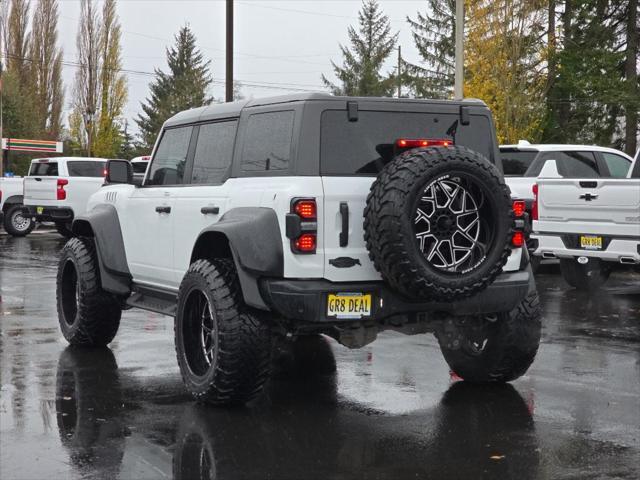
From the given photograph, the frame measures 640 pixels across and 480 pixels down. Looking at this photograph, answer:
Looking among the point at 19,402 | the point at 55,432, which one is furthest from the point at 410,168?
the point at 19,402

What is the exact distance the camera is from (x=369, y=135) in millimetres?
6910

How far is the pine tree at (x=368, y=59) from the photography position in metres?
69.1

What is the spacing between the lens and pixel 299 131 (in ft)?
22.0

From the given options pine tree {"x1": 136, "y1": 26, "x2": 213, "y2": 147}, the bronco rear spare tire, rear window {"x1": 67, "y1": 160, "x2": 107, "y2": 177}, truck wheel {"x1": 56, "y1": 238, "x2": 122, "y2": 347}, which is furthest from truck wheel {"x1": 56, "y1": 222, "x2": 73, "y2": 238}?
pine tree {"x1": 136, "y1": 26, "x2": 213, "y2": 147}

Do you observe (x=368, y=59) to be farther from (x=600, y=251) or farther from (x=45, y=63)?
(x=600, y=251)

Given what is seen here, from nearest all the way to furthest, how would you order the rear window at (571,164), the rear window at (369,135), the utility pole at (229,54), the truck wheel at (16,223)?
the rear window at (369,135)
the rear window at (571,164)
the truck wheel at (16,223)
the utility pole at (229,54)

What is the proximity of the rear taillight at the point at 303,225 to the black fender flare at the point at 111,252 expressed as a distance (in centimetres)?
280

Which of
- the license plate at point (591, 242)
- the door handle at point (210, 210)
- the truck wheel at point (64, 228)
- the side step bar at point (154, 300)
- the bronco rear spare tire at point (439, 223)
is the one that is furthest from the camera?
the truck wheel at point (64, 228)

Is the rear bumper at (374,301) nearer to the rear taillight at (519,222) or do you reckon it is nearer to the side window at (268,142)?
the rear taillight at (519,222)

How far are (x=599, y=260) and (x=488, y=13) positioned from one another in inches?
890

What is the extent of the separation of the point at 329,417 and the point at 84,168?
1957cm

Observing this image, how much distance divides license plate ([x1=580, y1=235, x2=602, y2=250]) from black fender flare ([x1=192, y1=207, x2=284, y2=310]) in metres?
7.28

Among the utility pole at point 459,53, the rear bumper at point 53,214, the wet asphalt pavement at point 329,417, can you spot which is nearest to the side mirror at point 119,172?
the wet asphalt pavement at point 329,417

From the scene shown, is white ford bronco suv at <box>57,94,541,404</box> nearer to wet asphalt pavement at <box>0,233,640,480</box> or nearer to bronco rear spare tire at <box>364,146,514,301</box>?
bronco rear spare tire at <box>364,146,514,301</box>
